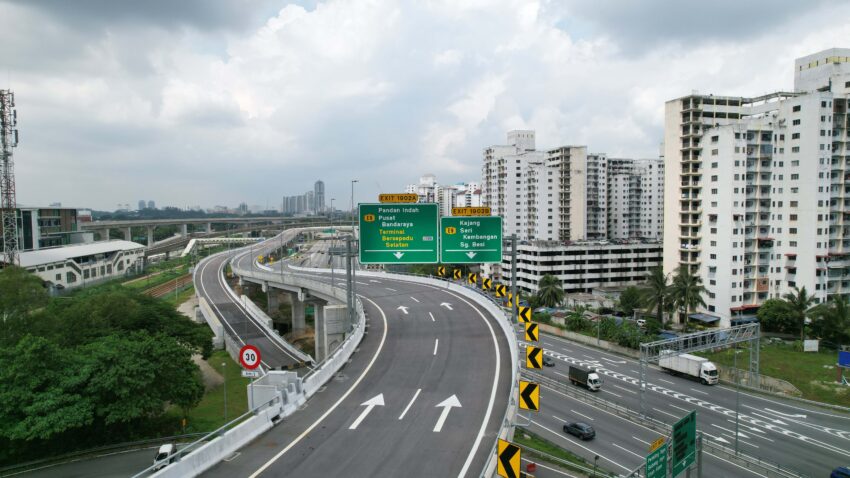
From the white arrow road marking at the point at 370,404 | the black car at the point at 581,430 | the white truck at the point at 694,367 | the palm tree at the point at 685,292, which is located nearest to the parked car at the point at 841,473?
the black car at the point at 581,430

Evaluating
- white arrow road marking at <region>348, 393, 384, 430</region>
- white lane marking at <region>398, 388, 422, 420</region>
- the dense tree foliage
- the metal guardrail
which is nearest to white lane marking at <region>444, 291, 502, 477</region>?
white lane marking at <region>398, 388, 422, 420</region>

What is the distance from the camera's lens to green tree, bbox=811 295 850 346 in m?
50.1

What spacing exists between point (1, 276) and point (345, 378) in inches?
1005

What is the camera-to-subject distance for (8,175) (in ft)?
214

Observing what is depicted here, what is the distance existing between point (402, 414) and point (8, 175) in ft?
244

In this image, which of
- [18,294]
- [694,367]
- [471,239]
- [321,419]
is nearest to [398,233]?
[471,239]

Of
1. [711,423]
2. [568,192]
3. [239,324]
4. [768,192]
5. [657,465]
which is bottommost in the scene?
[711,423]

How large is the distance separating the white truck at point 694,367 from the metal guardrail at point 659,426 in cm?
906

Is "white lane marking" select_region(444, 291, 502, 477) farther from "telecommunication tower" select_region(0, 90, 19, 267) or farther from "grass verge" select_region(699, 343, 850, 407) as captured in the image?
"telecommunication tower" select_region(0, 90, 19, 267)

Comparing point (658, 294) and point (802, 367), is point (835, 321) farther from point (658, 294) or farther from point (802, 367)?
point (658, 294)

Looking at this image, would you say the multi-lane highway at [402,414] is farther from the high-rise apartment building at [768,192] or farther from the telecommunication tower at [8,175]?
the telecommunication tower at [8,175]

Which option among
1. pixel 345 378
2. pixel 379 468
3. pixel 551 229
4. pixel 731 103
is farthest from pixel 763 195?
pixel 379 468

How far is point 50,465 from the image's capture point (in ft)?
Answer: 73.0

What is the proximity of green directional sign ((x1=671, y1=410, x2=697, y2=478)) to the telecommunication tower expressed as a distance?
78709mm
